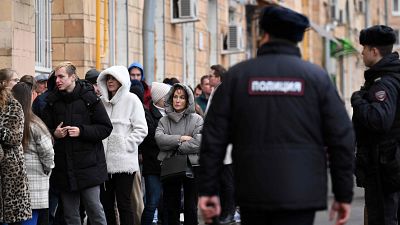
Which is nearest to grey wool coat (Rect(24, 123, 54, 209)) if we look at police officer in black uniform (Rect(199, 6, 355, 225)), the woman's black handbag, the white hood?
the white hood

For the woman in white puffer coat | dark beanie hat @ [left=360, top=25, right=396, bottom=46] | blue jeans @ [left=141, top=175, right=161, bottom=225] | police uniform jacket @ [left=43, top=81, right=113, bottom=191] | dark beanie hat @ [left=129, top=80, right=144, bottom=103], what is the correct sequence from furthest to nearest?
dark beanie hat @ [left=129, top=80, right=144, bottom=103] < blue jeans @ [left=141, top=175, right=161, bottom=225] < the woman in white puffer coat < police uniform jacket @ [left=43, top=81, right=113, bottom=191] < dark beanie hat @ [left=360, top=25, right=396, bottom=46]

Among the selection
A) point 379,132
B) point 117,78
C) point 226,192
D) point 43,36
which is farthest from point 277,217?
point 43,36

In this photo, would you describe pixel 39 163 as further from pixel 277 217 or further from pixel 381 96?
pixel 277 217

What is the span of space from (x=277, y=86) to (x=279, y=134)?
10.0 inches

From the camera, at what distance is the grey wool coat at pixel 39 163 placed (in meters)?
10.6

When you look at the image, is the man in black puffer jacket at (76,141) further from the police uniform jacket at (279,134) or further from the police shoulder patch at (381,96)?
the police uniform jacket at (279,134)

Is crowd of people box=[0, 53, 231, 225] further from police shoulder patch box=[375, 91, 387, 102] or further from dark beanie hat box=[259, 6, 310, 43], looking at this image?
dark beanie hat box=[259, 6, 310, 43]

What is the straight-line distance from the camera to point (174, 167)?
1202cm

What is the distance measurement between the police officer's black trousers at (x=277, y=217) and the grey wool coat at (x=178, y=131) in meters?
5.59

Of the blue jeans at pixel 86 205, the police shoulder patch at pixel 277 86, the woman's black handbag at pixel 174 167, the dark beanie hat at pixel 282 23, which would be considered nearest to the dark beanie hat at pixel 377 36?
the dark beanie hat at pixel 282 23

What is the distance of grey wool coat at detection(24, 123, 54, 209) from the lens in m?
10.6

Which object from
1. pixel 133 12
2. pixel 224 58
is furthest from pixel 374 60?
pixel 224 58

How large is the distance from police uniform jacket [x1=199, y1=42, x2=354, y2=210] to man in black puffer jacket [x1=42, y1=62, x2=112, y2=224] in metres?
4.49

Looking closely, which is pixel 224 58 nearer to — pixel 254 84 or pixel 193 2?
pixel 193 2
